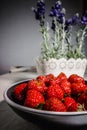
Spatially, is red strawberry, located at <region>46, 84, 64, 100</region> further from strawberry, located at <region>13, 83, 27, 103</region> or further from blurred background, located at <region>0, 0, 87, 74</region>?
blurred background, located at <region>0, 0, 87, 74</region>

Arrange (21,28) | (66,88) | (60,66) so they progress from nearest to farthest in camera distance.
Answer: (66,88) → (60,66) → (21,28)

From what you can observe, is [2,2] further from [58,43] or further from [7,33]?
[58,43]

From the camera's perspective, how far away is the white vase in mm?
1179

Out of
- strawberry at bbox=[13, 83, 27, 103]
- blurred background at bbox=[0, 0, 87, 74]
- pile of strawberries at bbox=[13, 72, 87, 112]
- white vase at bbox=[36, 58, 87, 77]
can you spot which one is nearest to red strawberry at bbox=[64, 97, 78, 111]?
pile of strawberries at bbox=[13, 72, 87, 112]

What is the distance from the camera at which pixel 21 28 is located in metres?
4.12

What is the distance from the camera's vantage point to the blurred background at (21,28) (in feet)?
13.4

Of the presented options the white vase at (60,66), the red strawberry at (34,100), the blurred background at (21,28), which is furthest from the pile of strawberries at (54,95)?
the blurred background at (21,28)

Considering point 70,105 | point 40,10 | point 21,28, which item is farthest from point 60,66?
point 21,28

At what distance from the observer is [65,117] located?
0.44 meters

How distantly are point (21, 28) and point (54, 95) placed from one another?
12.0 feet

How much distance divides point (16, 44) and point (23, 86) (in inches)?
141

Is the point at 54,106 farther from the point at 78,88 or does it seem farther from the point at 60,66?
the point at 60,66

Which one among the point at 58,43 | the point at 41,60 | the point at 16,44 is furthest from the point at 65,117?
the point at 16,44

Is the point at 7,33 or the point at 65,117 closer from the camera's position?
the point at 65,117
